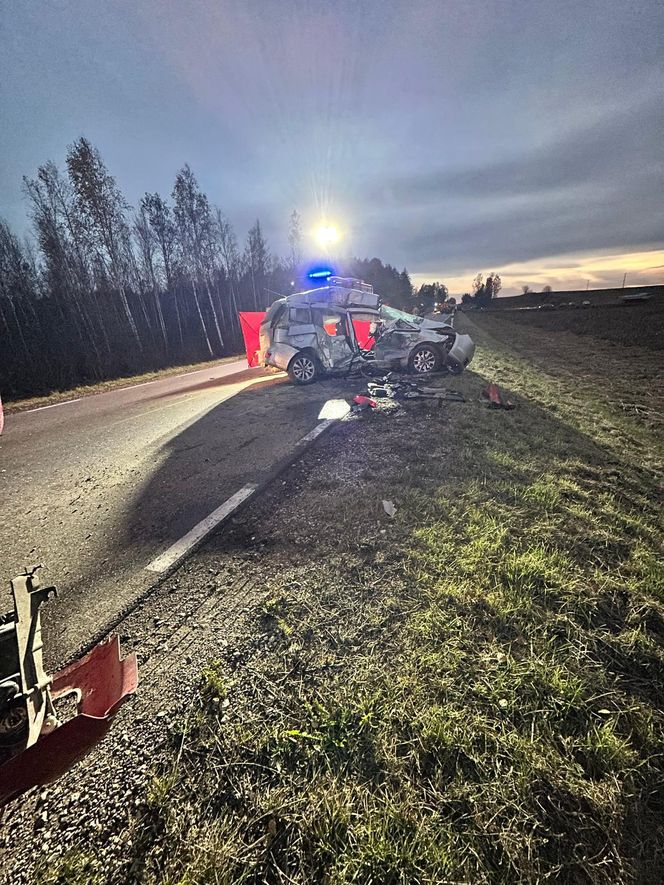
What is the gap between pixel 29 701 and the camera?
1.36 m

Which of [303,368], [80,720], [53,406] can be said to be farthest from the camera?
[53,406]

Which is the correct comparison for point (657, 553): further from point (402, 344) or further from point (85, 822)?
point (402, 344)

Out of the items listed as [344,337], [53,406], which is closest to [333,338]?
[344,337]

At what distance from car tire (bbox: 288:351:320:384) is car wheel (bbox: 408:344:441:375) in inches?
92.9

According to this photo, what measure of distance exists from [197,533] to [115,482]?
67.9 inches

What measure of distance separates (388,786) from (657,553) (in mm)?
2613

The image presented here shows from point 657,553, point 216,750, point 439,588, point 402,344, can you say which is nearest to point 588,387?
point 402,344

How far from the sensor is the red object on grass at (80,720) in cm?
125

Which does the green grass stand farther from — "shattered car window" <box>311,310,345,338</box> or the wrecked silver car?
"shattered car window" <box>311,310,345,338</box>

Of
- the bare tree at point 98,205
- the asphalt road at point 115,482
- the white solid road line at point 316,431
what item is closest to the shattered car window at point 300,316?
the asphalt road at point 115,482

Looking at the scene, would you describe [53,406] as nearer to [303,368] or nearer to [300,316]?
[303,368]

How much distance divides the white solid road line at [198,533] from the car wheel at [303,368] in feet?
17.8

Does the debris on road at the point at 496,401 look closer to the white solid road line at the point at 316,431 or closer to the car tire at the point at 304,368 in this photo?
the white solid road line at the point at 316,431

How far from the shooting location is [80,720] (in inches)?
54.7
